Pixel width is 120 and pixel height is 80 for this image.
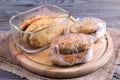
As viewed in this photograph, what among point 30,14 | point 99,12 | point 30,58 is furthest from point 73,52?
point 99,12

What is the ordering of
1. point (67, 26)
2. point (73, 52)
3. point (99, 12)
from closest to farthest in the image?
point (73, 52), point (67, 26), point (99, 12)

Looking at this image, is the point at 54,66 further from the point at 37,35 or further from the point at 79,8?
the point at 79,8

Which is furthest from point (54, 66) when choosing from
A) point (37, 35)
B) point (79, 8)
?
point (79, 8)

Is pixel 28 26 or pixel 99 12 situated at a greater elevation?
pixel 28 26

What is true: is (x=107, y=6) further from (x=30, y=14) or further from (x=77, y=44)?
(x=77, y=44)

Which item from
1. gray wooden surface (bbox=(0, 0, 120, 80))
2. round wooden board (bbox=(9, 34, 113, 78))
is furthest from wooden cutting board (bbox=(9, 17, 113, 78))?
gray wooden surface (bbox=(0, 0, 120, 80))

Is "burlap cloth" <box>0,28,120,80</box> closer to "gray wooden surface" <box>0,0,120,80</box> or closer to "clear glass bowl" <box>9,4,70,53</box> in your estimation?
"clear glass bowl" <box>9,4,70,53</box>

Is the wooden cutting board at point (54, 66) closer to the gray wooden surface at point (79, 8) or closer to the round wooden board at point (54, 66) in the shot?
the round wooden board at point (54, 66)
